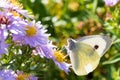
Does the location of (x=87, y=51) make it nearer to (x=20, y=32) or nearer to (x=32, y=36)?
(x=32, y=36)

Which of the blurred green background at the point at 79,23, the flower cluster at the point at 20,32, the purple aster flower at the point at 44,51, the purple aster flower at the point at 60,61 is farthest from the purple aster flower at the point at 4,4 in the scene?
the blurred green background at the point at 79,23

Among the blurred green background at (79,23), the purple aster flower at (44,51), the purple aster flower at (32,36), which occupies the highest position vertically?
the purple aster flower at (32,36)

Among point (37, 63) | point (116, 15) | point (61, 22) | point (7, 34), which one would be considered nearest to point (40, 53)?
point (37, 63)

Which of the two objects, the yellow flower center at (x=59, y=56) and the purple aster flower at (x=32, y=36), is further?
the yellow flower center at (x=59, y=56)

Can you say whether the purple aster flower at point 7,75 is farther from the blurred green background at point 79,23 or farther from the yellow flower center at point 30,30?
the blurred green background at point 79,23

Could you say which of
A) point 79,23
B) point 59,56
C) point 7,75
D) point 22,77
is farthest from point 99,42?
point 79,23
